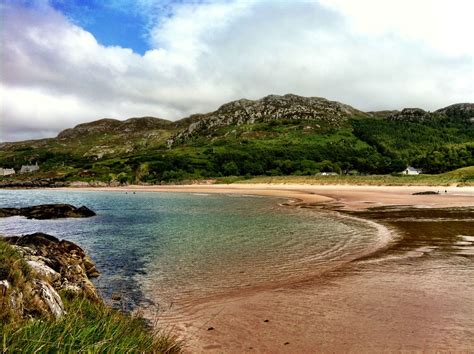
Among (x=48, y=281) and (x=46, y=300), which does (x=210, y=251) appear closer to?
(x=48, y=281)

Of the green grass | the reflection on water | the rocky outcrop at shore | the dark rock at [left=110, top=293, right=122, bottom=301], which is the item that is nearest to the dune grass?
the reflection on water

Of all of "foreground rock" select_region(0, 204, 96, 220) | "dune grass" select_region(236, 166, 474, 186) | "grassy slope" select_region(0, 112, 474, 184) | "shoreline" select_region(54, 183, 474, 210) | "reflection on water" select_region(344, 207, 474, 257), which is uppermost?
"grassy slope" select_region(0, 112, 474, 184)

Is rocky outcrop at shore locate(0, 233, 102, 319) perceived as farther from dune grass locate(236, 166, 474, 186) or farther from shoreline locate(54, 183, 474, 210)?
dune grass locate(236, 166, 474, 186)

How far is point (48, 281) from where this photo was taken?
30.8 feet

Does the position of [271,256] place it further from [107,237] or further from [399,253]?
[107,237]

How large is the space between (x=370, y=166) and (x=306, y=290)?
151m

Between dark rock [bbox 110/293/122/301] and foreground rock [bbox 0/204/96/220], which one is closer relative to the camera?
dark rock [bbox 110/293/122/301]

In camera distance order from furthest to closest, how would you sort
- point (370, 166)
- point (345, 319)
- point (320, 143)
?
point (320, 143) < point (370, 166) < point (345, 319)

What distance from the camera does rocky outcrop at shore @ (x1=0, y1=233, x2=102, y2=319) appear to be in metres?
6.56

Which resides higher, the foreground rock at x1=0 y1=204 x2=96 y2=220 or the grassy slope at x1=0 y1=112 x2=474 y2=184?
the grassy slope at x1=0 y1=112 x2=474 y2=184

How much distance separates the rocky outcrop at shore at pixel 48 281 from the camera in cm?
656

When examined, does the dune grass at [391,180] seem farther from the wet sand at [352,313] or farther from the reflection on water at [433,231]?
the wet sand at [352,313]

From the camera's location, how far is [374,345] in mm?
8133

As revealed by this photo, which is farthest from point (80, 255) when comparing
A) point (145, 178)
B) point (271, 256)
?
point (145, 178)
